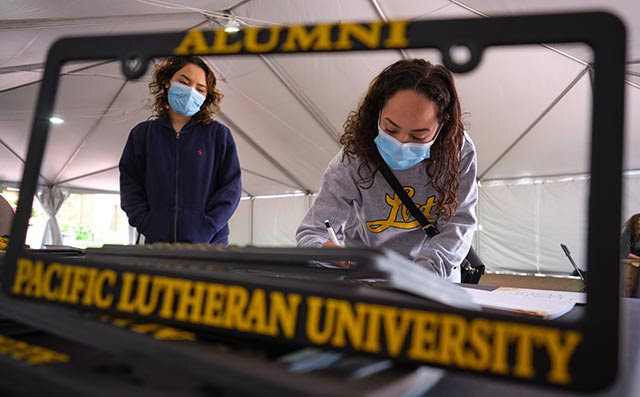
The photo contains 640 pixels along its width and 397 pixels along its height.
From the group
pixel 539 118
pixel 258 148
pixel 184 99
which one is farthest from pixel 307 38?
pixel 258 148

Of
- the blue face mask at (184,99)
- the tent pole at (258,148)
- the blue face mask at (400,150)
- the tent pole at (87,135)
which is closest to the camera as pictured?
the blue face mask at (400,150)

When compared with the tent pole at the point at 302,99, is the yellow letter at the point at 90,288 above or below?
below

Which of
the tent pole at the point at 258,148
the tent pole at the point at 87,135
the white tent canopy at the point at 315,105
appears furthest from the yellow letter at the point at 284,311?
the tent pole at the point at 258,148

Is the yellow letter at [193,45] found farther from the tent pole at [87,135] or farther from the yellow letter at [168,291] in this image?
the tent pole at [87,135]

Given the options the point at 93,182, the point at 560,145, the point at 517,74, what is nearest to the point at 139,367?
the point at 517,74

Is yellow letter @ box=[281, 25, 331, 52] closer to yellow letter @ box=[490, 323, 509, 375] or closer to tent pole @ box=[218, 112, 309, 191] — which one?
yellow letter @ box=[490, 323, 509, 375]

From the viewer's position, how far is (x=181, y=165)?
110 centimetres

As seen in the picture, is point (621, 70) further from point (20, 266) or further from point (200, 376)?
point (20, 266)

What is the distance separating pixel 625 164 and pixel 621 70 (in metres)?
0.04

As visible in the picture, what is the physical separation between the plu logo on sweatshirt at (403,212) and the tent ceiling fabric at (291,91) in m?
1.72

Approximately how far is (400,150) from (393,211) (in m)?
0.19

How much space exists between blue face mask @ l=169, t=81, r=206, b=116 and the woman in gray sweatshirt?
36 cm

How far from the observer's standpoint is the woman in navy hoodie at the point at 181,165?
1062 mm

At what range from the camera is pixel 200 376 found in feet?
0.56
